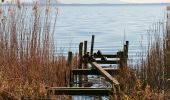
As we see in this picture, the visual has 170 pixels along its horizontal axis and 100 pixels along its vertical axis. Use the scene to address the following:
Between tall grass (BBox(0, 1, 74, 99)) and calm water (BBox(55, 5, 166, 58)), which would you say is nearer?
tall grass (BBox(0, 1, 74, 99))

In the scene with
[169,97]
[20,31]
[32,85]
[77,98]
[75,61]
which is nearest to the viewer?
[169,97]

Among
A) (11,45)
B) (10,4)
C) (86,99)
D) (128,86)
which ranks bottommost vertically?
(86,99)

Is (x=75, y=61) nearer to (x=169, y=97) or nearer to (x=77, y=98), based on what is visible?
(x=77, y=98)

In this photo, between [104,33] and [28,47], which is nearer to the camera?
[28,47]

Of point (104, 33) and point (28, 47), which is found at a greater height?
point (104, 33)

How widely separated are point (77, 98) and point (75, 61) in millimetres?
1397

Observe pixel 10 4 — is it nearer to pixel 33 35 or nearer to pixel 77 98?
pixel 33 35

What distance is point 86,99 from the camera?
1216 centimetres

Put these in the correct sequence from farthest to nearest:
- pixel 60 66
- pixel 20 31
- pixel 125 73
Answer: pixel 60 66 → pixel 20 31 → pixel 125 73

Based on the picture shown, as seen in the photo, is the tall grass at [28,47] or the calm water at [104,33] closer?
the tall grass at [28,47]

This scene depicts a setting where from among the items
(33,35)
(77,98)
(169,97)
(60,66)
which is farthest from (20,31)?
(77,98)

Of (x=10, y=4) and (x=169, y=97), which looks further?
(x=10, y=4)

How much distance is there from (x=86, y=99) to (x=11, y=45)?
4.28 meters

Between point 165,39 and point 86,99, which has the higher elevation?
point 165,39
